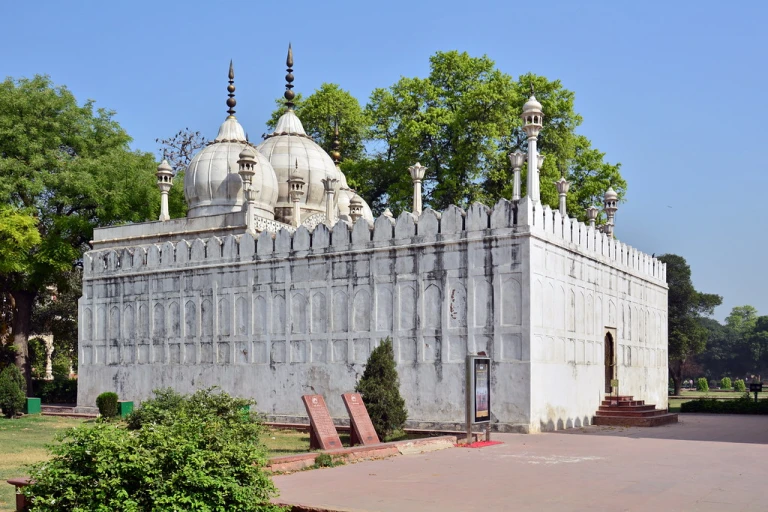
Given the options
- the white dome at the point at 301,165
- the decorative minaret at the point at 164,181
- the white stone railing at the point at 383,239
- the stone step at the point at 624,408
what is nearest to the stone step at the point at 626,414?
the stone step at the point at 624,408

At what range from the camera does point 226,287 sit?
85.1ft

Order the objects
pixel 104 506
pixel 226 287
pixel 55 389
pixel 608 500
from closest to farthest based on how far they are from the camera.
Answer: pixel 104 506
pixel 608 500
pixel 226 287
pixel 55 389

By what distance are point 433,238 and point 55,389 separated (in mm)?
21341

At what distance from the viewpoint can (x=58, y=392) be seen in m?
36.1

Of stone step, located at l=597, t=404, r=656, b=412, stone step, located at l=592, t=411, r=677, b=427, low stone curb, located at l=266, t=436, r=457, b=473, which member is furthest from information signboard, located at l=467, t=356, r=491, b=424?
stone step, located at l=597, t=404, r=656, b=412

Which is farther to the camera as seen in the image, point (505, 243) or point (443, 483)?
point (505, 243)

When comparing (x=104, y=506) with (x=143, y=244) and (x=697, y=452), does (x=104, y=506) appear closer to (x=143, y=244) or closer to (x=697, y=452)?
(x=697, y=452)

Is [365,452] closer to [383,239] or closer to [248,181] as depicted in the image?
[383,239]

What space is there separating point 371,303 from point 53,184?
57.4ft

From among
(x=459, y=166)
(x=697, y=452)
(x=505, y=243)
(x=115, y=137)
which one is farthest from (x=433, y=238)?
(x=115, y=137)

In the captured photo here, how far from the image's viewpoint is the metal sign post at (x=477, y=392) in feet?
55.9

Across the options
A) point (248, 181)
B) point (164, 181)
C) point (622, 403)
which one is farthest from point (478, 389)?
point (164, 181)

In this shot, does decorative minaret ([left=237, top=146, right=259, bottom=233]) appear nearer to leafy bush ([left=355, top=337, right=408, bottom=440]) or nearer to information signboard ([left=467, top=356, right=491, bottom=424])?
leafy bush ([left=355, top=337, right=408, bottom=440])

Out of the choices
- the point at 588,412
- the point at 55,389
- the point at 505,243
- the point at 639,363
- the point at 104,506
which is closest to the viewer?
the point at 104,506
